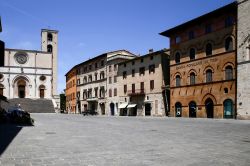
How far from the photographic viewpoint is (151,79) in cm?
4638

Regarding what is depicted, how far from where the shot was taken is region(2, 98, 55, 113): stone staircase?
2332 inches

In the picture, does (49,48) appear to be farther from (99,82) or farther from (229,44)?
(229,44)

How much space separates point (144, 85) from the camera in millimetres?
47969

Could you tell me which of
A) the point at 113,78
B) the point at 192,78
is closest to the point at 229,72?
the point at 192,78

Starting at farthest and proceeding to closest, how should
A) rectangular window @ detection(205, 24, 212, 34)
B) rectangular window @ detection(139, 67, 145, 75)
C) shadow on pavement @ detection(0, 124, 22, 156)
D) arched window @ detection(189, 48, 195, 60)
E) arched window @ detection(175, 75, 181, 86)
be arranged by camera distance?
rectangular window @ detection(139, 67, 145, 75) < arched window @ detection(175, 75, 181, 86) < arched window @ detection(189, 48, 195, 60) < rectangular window @ detection(205, 24, 212, 34) < shadow on pavement @ detection(0, 124, 22, 156)

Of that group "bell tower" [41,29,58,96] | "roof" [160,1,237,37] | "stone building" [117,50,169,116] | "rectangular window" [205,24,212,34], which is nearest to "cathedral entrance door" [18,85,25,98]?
"bell tower" [41,29,58,96]

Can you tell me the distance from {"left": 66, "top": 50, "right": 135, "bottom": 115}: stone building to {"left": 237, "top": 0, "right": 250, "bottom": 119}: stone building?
27.0m

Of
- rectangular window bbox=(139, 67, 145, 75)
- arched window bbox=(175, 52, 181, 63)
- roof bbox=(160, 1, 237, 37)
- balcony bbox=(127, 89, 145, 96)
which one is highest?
roof bbox=(160, 1, 237, 37)

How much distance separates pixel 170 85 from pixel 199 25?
951 centimetres

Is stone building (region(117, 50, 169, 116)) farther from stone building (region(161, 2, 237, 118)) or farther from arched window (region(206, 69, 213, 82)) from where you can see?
arched window (region(206, 69, 213, 82))

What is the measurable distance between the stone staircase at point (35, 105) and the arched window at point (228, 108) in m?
37.7

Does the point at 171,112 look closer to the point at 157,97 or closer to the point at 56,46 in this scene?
the point at 157,97

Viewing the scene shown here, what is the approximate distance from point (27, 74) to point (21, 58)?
4155 mm

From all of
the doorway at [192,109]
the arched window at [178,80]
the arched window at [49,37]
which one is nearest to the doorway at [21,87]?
the arched window at [49,37]
